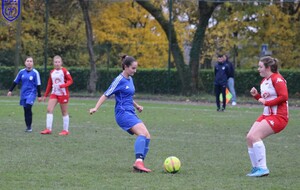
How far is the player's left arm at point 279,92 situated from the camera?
29.6ft

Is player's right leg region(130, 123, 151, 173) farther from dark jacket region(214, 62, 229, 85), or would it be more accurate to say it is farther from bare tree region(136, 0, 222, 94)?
bare tree region(136, 0, 222, 94)

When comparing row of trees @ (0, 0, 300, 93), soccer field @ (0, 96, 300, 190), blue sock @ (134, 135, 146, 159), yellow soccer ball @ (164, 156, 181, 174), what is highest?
row of trees @ (0, 0, 300, 93)

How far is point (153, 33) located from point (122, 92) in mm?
31404

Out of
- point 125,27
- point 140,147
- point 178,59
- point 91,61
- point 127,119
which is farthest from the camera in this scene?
point 125,27

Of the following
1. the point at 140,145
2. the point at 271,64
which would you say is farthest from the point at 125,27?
the point at 271,64

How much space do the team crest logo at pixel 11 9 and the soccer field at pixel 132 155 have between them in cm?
1076

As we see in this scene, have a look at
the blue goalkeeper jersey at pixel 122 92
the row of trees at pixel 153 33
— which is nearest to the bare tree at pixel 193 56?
the row of trees at pixel 153 33

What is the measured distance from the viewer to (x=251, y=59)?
3962 cm

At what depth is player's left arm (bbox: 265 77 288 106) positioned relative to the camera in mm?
9031

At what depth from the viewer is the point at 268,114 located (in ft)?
30.4

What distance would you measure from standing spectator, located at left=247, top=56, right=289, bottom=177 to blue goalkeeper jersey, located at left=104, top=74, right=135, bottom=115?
181cm

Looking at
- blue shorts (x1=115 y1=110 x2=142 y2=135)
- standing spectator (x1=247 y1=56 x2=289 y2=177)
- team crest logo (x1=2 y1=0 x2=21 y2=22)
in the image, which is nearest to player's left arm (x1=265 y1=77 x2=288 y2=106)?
standing spectator (x1=247 y1=56 x2=289 y2=177)

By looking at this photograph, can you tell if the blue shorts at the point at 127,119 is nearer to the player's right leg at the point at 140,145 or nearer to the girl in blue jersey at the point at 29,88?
the player's right leg at the point at 140,145

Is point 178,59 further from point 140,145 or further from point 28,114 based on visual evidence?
point 140,145
